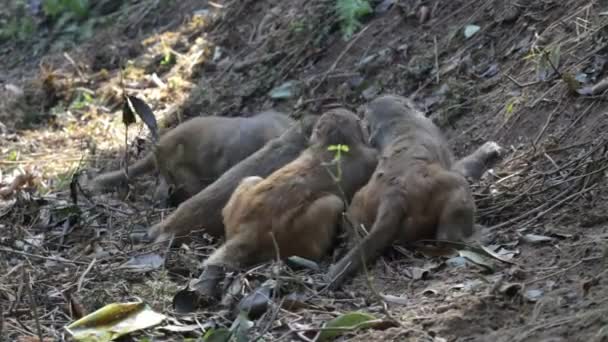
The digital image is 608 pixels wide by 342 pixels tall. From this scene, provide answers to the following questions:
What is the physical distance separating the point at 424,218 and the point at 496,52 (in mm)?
2975

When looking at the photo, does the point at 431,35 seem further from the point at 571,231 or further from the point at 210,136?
the point at 571,231

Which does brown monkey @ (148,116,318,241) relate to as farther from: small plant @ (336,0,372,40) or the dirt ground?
small plant @ (336,0,372,40)

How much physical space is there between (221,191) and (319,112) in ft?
7.22

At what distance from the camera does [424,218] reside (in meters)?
6.45

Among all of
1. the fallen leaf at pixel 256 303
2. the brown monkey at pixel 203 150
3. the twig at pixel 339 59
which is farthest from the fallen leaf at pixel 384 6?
the fallen leaf at pixel 256 303

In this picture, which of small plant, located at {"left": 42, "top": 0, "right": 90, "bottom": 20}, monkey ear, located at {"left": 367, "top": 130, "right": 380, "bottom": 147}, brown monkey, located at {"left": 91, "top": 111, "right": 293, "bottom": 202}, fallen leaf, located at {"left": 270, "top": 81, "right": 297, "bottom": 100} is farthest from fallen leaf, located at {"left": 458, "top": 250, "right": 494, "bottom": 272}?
small plant, located at {"left": 42, "top": 0, "right": 90, "bottom": 20}

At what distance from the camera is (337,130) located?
24.5 feet

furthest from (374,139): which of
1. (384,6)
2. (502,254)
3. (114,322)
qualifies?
(384,6)

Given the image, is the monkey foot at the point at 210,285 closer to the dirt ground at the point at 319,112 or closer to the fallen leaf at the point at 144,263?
the dirt ground at the point at 319,112

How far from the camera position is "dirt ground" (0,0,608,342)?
5.48 metres

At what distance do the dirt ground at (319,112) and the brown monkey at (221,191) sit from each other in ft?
0.49

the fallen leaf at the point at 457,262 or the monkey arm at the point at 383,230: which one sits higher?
the monkey arm at the point at 383,230

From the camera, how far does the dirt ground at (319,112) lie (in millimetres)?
5480

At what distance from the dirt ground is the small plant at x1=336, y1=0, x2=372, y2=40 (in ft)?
0.44
